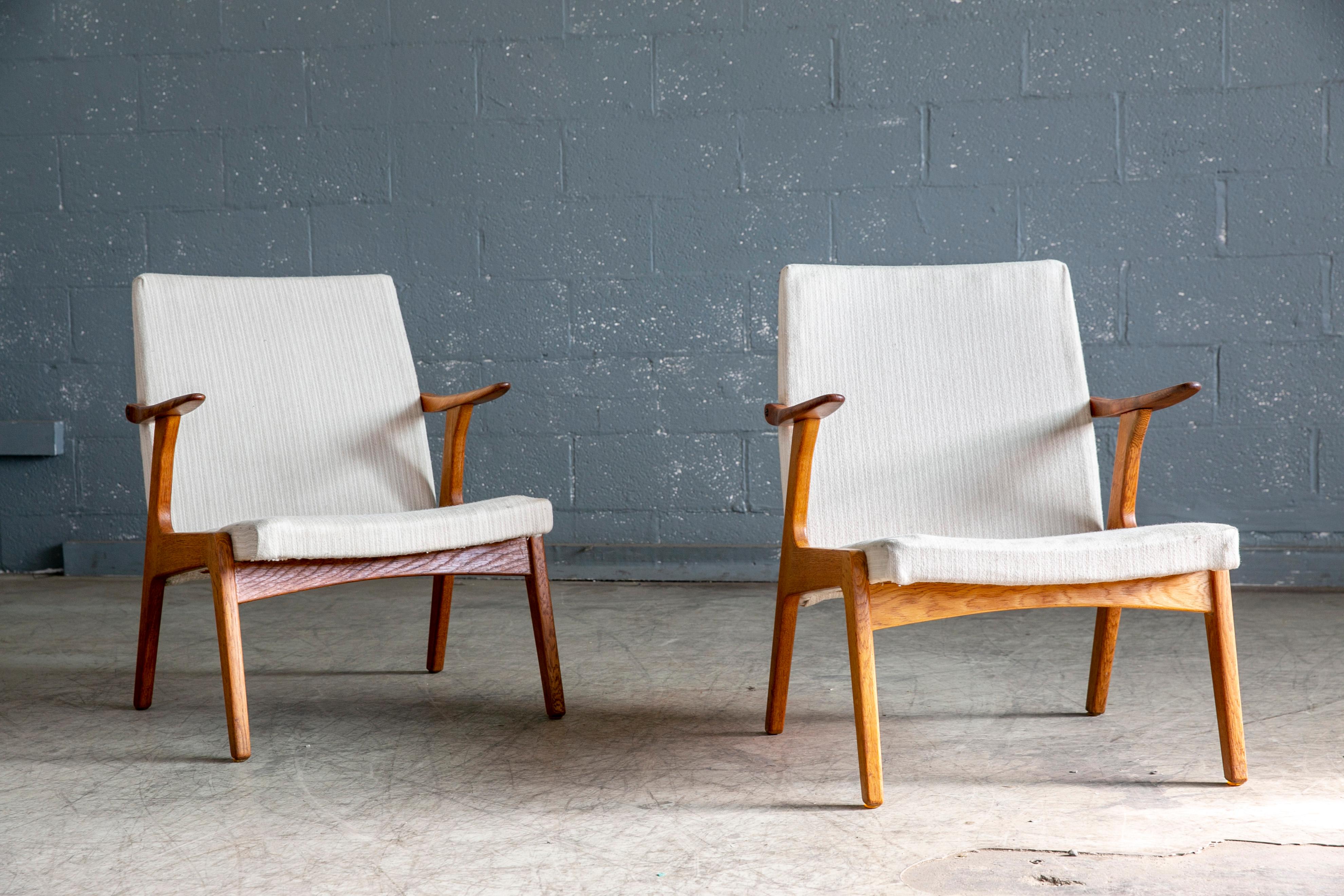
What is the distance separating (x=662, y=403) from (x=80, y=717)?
6.31ft

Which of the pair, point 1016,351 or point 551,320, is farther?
point 551,320

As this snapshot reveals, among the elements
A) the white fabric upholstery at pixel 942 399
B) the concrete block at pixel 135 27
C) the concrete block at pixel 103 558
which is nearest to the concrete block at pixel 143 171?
the concrete block at pixel 135 27

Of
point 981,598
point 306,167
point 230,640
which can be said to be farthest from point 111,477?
point 981,598

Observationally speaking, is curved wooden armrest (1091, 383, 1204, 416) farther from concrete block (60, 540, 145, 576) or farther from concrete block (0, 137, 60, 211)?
concrete block (0, 137, 60, 211)

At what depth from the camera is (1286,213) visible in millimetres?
3381

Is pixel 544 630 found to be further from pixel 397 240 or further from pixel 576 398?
pixel 397 240

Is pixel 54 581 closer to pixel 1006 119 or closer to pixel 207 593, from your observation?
pixel 207 593

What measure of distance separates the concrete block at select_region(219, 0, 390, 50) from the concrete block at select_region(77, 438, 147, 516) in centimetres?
130

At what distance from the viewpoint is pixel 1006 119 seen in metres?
3.46

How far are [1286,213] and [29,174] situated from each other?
12.6ft

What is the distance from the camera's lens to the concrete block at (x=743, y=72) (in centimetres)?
353

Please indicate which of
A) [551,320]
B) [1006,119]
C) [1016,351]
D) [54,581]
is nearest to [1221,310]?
[1006,119]

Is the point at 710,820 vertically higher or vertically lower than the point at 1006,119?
lower

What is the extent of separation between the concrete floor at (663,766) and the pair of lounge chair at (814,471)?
112 millimetres
